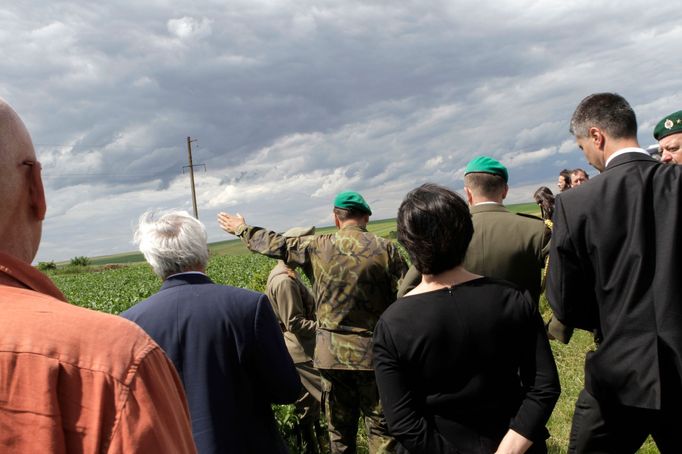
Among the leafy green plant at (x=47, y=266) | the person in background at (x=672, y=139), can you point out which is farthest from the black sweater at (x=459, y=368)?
the leafy green plant at (x=47, y=266)

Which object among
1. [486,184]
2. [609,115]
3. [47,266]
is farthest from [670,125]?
[47,266]

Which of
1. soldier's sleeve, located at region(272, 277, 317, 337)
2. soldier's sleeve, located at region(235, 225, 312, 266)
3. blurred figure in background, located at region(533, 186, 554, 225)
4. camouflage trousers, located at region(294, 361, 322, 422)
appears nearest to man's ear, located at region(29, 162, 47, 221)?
soldier's sleeve, located at region(235, 225, 312, 266)

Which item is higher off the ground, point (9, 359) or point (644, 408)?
point (9, 359)

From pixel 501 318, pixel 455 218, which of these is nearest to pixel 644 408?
pixel 501 318

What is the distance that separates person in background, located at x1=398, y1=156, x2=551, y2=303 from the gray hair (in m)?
1.37

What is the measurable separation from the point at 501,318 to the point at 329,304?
6.58 feet

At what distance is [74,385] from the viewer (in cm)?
96

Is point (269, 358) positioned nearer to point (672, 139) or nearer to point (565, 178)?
point (672, 139)

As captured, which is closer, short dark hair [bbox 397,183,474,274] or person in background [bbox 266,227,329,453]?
short dark hair [bbox 397,183,474,274]

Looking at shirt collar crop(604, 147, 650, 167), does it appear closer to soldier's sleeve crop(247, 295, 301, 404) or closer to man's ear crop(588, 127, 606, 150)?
man's ear crop(588, 127, 606, 150)

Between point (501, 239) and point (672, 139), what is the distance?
1407 mm

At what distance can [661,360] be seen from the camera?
272 centimetres

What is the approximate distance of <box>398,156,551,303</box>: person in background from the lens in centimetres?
364

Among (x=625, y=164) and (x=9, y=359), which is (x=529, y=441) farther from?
(x=9, y=359)
